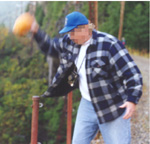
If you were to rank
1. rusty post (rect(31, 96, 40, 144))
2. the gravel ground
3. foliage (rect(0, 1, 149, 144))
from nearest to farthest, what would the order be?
rusty post (rect(31, 96, 40, 144)) < the gravel ground < foliage (rect(0, 1, 149, 144))

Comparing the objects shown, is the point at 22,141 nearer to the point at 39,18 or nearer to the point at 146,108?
the point at 146,108

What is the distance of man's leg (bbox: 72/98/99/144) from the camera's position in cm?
199

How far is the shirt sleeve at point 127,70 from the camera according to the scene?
166 centimetres

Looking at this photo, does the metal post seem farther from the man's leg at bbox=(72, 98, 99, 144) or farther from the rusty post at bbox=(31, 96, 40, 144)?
the man's leg at bbox=(72, 98, 99, 144)

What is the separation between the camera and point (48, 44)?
2156mm

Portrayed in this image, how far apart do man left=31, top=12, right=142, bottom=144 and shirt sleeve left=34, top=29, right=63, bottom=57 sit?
0.05m

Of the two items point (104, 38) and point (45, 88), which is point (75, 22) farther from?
point (45, 88)

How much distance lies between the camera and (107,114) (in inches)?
71.7

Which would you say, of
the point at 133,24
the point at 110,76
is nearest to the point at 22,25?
the point at 110,76

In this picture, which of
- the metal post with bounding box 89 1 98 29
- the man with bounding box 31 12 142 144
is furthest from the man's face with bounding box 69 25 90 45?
the metal post with bounding box 89 1 98 29

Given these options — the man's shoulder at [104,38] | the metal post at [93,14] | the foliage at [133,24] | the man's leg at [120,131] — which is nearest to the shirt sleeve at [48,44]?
the man's shoulder at [104,38]

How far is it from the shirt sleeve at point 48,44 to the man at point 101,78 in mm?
47

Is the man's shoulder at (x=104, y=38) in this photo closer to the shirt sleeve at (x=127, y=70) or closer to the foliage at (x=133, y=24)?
the shirt sleeve at (x=127, y=70)

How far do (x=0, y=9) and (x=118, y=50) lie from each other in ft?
154
